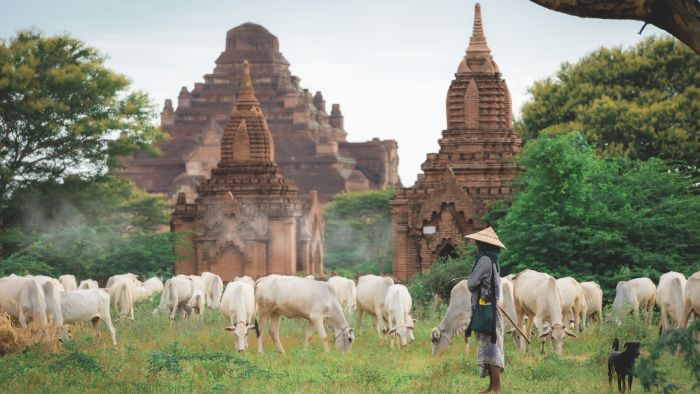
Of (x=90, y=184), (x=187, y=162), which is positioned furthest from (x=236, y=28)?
(x=90, y=184)

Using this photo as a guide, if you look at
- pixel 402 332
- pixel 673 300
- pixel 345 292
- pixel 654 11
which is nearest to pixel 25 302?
pixel 402 332

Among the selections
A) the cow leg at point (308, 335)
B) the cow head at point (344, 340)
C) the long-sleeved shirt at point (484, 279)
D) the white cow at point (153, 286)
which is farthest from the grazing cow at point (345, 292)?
the long-sleeved shirt at point (484, 279)

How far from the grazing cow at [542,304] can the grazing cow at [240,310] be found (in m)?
3.19

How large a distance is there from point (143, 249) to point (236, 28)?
4227 cm

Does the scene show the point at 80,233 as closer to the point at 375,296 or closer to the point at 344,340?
the point at 375,296

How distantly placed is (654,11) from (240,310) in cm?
1019

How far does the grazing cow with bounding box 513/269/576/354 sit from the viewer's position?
15484mm

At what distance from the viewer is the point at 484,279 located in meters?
11.2

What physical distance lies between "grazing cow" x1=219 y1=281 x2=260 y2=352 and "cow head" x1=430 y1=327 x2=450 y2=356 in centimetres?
231

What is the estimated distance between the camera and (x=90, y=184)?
37.0 metres

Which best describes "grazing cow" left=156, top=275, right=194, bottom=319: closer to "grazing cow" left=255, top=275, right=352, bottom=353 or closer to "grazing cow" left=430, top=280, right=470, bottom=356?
"grazing cow" left=255, top=275, right=352, bottom=353

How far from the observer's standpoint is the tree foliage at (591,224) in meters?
24.2

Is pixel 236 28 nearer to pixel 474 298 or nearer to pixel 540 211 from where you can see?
pixel 540 211

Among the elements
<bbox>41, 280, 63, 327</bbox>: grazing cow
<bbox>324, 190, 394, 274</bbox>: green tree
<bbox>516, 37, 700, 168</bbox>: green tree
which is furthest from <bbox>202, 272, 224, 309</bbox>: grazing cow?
<bbox>324, 190, 394, 274</bbox>: green tree
